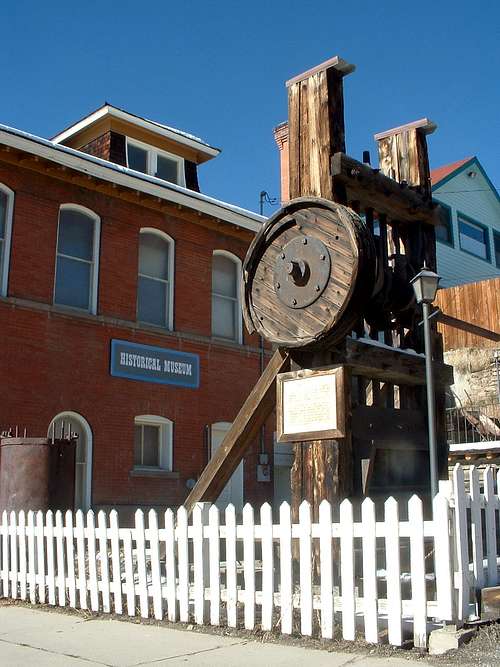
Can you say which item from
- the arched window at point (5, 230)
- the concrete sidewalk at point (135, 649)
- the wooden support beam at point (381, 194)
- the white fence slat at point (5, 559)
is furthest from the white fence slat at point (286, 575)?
the arched window at point (5, 230)

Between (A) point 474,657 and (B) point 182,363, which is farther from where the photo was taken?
(B) point 182,363

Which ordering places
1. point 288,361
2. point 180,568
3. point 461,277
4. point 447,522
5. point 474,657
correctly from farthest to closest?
point 461,277 < point 288,361 < point 180,568 < point 447,522 < point 474,657

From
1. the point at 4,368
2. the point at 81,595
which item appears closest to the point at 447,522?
the point at 81,595

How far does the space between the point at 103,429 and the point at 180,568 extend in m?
8.65

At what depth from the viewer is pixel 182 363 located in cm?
1666

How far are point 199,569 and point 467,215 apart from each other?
2376cm

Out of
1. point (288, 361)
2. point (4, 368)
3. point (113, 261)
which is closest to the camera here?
point (288, 361)

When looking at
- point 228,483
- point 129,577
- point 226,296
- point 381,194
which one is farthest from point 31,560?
point 226,296

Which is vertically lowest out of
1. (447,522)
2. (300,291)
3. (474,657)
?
(474,657)

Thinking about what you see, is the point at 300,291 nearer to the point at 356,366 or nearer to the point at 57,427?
the point at 356,366

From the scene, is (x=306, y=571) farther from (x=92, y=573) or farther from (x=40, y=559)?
(x=40, y=559)

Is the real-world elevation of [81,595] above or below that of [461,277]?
below

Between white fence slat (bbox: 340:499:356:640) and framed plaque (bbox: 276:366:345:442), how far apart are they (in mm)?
1174

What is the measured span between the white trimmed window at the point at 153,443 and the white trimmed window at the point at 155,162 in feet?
20.6
